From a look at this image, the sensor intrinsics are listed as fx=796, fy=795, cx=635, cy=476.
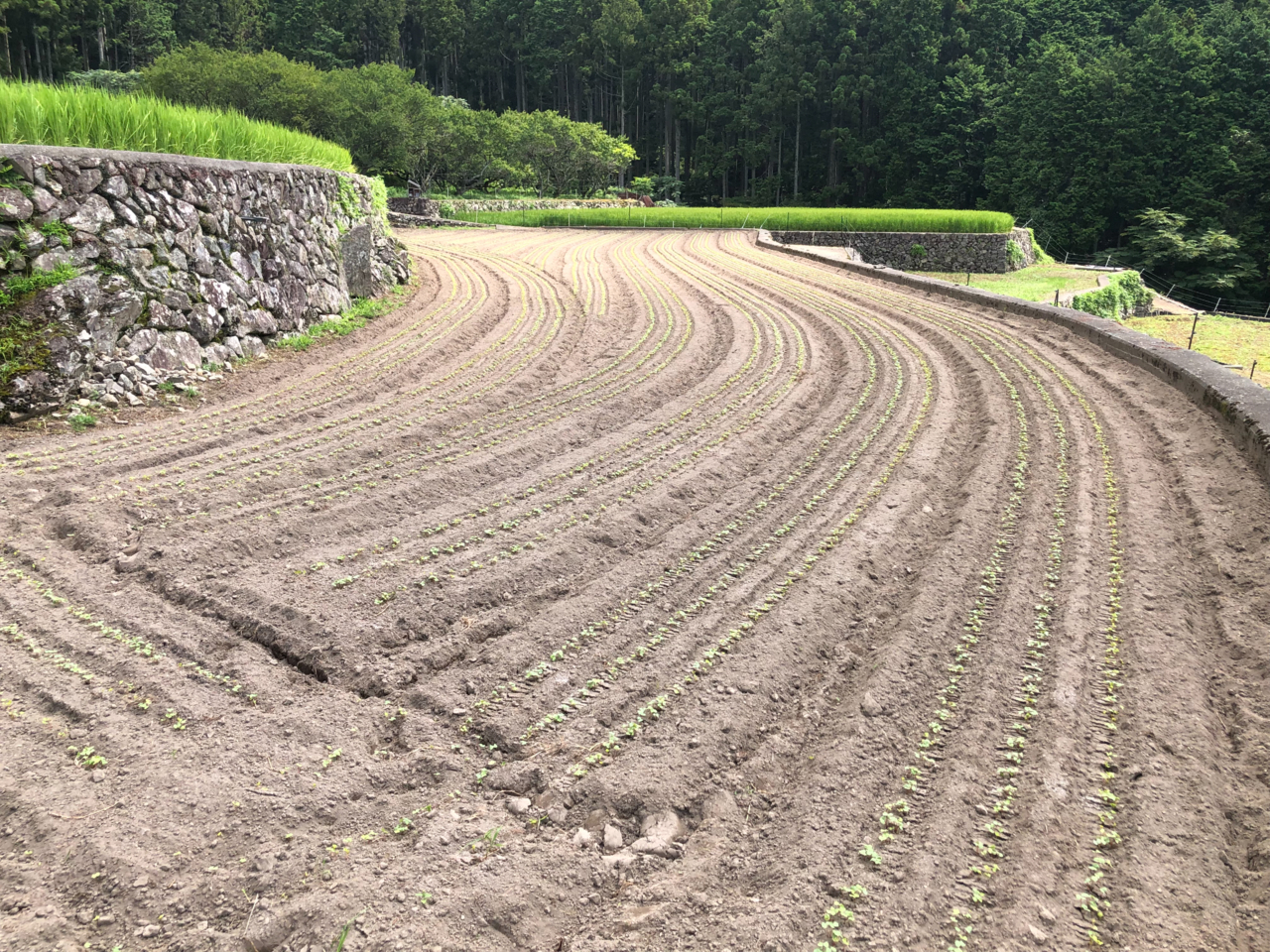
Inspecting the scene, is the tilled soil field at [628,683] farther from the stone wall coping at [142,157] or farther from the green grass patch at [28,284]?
the stone wall coping at [142,157]

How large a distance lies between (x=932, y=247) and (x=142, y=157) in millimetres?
30317

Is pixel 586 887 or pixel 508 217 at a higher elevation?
pixel 508 217

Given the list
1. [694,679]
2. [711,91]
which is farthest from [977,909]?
[711,91]

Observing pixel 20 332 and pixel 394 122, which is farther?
pixel 394 122

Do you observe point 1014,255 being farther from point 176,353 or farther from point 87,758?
point 87,758

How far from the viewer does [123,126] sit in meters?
9.16

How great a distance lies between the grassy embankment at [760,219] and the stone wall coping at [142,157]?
82.5 ft

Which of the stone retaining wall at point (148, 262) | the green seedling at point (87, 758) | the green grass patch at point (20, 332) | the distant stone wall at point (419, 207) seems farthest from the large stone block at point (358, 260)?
the distant stone wall at point (419, 207)

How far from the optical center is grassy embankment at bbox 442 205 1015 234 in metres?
32.7

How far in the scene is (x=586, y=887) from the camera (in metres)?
3.10

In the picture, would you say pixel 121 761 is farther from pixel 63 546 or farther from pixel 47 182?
pixel 47 182

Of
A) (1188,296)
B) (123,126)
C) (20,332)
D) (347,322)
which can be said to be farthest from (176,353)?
(1188,296)

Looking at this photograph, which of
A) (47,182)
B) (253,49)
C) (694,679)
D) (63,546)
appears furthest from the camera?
(253,49)

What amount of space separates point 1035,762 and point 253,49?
2771 inches
